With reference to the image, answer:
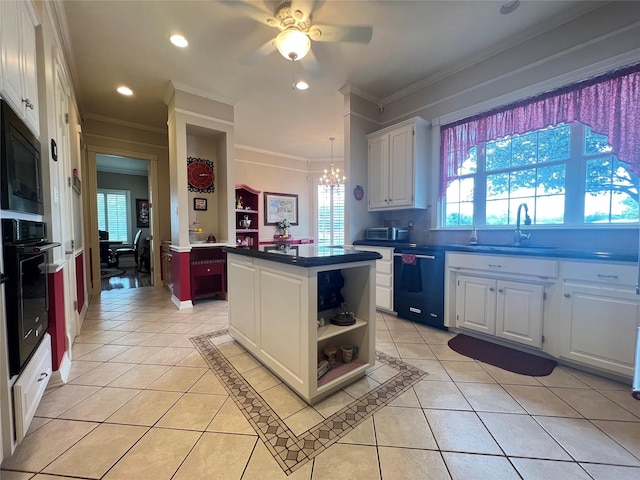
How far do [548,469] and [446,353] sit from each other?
1128 mm

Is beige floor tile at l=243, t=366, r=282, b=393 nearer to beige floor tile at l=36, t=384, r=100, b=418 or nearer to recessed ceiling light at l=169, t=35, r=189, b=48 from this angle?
beige floor tile at l=36, t=384, r=100, b=418

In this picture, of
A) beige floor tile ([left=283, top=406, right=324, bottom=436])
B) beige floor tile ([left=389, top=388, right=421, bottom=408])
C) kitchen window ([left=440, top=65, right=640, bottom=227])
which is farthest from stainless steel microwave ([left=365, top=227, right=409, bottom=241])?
beige floor tile ([left=283, top=406, right=324, bottom=436])

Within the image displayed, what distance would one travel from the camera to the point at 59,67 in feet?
7.76

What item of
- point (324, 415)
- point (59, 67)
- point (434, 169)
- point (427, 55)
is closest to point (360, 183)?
point (434, 169)

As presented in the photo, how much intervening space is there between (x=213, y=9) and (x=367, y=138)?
2.27 m

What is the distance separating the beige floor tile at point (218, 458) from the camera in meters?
1.17

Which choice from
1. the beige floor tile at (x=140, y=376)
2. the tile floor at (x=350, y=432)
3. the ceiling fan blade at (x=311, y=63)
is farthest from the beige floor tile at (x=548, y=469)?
the ceiling fan blade at (x=311, y=63)

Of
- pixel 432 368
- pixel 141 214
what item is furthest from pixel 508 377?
pixel 141 214

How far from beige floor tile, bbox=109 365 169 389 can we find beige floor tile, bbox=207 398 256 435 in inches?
27.1

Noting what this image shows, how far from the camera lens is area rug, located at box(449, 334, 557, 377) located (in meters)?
2.05

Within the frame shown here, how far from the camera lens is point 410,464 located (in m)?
1.23

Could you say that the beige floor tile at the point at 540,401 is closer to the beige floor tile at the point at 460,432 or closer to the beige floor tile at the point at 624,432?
the beige floor tile at the point at 624,432

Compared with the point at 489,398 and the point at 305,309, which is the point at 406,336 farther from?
the point at 305,309

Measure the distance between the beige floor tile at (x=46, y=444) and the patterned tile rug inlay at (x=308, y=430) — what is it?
775 mm
